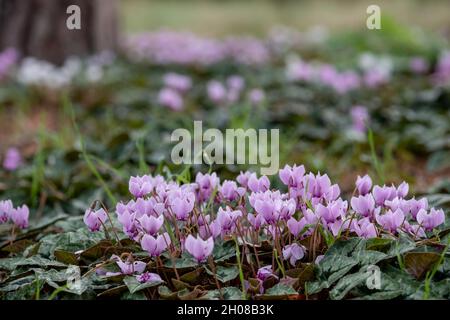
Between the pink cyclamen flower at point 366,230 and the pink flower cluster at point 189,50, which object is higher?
the pink flower cluster at point 189,50

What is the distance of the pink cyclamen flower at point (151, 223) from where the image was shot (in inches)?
76.0

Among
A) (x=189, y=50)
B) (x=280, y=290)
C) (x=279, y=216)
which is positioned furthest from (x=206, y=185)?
(x=189, y=50)

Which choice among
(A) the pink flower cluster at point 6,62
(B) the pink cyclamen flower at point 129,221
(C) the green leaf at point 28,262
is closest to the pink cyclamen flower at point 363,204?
(B) the pink cyclamen flower at point 129,221

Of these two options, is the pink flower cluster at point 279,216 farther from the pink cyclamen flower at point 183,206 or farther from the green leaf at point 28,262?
the green leaf at point 28,262

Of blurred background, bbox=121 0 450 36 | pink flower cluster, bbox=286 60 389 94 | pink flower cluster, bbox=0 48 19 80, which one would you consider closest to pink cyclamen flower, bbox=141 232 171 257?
pink flower cluster, bbox=286 60 389 94

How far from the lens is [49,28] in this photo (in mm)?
6152

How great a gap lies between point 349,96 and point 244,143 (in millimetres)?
1690

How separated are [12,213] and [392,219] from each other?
3.91 ft

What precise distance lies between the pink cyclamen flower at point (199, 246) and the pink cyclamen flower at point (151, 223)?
111 mm

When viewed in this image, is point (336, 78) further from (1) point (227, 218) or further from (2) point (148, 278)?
(2) point (148, 278)

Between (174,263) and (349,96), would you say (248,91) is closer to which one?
(349,96)

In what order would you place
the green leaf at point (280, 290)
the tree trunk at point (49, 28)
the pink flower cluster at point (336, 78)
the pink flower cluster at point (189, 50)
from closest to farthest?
the green leaf at point (280, 290), the pink flower cluster at point (336, 78), the tree trunk at point (49, 28), the pink flower cluster at point (189, 50)

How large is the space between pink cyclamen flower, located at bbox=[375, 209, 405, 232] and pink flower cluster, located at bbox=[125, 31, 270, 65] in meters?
4.77

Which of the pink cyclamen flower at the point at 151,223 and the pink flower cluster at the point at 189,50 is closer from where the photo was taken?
the pink cyclamen flower at the point at 151,223
